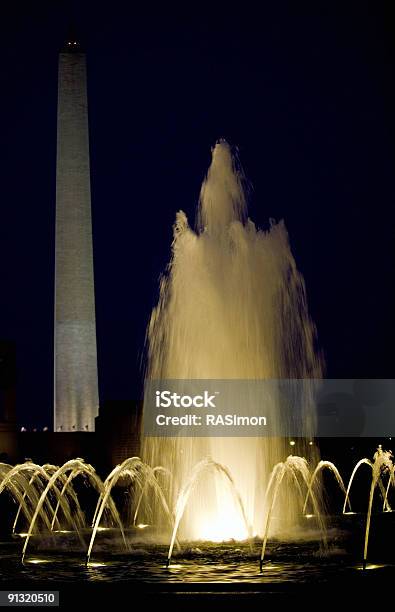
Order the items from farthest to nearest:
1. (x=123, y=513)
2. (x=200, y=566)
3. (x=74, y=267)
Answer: (x=74, y=267)
(x=123, y=513)
(x=200, y=566)

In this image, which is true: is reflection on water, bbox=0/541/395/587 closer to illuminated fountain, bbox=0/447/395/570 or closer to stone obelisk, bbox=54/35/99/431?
illuminated fountain, bbox=0/447/395/570

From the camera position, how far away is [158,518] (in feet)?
98.6

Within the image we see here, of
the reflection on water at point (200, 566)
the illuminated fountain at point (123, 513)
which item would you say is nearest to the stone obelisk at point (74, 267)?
the illuminated fountain at point (123, 513)

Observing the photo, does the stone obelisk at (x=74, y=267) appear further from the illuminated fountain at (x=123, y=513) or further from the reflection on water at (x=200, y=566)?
the reflection on water at (x=200, y=566)

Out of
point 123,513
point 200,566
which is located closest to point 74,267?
point 123,513

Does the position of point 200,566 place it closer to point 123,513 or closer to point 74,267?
point 123,513

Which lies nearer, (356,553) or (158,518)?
(356,553)

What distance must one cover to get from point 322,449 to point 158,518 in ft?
75.6

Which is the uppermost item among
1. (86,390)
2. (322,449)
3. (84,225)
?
(84,225)

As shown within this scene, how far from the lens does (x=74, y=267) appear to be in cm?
5788

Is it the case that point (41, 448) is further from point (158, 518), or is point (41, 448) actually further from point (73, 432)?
point (158, 518)

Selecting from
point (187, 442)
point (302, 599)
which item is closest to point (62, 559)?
point (302, 599)

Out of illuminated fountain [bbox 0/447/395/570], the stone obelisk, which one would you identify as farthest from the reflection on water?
the stone obelisk

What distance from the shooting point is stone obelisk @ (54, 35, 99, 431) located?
188 feet
